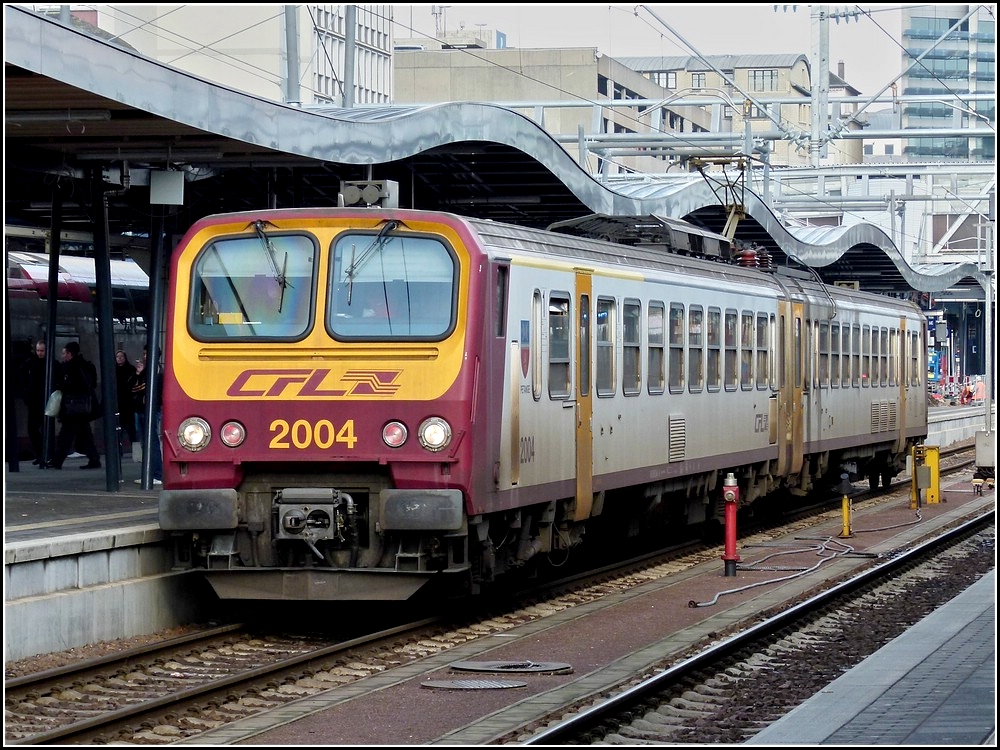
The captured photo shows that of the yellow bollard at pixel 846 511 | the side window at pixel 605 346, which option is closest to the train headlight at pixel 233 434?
the side window at pixel 605 346

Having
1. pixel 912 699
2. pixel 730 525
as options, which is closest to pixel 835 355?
pixel 730 525

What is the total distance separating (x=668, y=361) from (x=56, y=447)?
889cm

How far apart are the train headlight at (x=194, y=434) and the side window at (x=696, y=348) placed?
6432 millimetres

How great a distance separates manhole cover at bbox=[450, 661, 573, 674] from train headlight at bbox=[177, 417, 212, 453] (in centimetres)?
254

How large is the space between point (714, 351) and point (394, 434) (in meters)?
6.91

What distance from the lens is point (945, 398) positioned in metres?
69.2

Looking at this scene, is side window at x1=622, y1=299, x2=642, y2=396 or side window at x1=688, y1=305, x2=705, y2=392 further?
side window at x1=688, y1=305, x2=705, y2=392

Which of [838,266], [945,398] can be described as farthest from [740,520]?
[945,398]

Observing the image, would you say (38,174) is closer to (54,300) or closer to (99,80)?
(54,300)

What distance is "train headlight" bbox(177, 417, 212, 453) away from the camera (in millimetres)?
11891

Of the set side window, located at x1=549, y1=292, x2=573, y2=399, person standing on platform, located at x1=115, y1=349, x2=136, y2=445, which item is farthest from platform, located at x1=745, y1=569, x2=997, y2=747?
person standing on platform, located at x1=115, y1=349, x2=136, y2=445

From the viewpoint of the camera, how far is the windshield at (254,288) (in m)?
12.0

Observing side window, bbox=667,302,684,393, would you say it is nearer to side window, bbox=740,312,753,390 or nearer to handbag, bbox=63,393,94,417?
side window, bbox=740,312,753,390

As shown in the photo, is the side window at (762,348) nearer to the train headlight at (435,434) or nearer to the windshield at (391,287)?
the windshield at (391,287)
